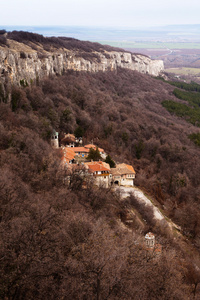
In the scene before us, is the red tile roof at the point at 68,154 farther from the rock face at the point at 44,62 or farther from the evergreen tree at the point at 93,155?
the rock face at the point at 44,62

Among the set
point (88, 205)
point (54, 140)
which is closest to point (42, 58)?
point (54, 140)

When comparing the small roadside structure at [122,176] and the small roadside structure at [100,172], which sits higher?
the small roadside structure at [100,172]

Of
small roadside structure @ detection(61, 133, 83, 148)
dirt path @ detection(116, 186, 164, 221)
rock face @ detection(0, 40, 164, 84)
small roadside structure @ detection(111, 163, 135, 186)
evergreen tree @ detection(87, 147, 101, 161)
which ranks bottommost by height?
dirt path @ detection(116, 186, 164, 221)

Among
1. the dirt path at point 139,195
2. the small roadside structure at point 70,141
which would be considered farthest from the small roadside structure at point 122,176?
the small roadside structure at point 70,141

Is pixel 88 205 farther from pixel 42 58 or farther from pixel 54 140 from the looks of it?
pixel 42 58

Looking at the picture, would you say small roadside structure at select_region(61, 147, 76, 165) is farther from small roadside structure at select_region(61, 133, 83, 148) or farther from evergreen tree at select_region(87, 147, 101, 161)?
small roadside structure at select_region(61, 133, 83, 148)

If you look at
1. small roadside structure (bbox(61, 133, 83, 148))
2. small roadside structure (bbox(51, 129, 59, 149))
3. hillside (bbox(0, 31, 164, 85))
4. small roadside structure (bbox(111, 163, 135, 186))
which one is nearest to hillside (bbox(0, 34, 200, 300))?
small roadside structure (bbox(51, 129, 59, 149))

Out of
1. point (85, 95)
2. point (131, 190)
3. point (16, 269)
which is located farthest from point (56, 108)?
point (16, 269)
